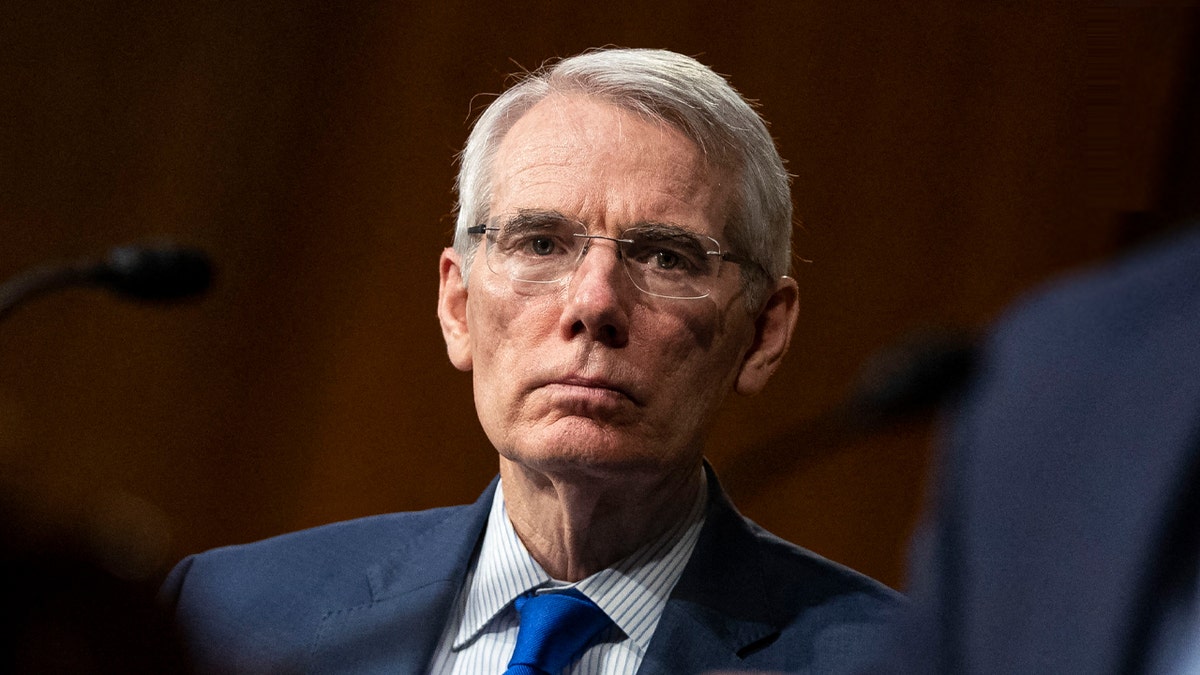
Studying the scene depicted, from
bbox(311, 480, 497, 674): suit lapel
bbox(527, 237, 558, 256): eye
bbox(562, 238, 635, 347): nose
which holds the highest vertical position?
bbox(527, 237, 558, 256): eye

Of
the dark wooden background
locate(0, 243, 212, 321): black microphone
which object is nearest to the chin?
locate(0, 243, 212, 321): black microphone

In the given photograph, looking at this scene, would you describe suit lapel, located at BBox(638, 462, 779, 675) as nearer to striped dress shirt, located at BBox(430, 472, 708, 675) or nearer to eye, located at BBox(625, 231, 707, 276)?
striped dress shirt, located at BBox(430, 472, 708, 675)

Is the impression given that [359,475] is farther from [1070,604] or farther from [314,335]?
[1070,604]

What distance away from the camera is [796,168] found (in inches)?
112

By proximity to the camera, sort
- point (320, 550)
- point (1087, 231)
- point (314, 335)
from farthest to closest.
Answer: point (314, 335) → point (1087, 231) → point (320, 550)

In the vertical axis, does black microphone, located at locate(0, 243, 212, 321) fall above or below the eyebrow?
below

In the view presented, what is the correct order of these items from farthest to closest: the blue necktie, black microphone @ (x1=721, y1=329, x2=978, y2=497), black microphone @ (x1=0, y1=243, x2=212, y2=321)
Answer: black microphone @ (x1=0, y1=243, x2=212, y2=321), the blue necktie, black microphone @ (x1=721, y1=329, x2=978, y2=497)

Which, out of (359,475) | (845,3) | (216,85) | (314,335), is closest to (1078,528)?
(845,3)

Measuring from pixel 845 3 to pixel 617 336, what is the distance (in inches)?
54.9

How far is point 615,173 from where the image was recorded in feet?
6.37

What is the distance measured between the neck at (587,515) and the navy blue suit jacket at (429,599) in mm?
91

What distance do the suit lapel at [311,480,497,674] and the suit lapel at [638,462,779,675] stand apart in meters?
0.36

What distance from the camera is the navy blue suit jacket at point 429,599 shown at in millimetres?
1894

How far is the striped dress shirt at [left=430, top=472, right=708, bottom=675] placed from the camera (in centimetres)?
190
